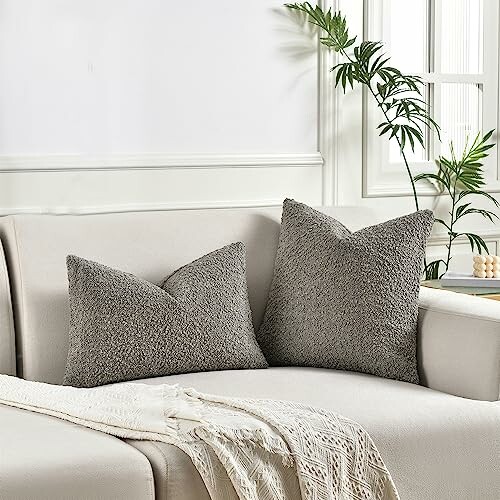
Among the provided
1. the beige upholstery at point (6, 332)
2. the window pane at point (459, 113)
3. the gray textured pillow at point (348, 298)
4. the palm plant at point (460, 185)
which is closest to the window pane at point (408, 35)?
the window pane at point (459, 113)

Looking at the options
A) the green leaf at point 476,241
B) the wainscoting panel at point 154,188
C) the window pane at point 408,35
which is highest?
the window pane at point 408,35

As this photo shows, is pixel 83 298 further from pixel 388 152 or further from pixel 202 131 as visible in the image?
pixel 388 152

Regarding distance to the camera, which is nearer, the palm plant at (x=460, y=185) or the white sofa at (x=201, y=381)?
the white sofa at (x=201, y=381)

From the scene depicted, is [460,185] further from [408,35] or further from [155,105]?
[155,105]

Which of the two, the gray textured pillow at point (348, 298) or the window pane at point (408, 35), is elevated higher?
the window pane at point (408, 35)

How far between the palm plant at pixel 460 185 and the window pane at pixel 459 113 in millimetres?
35

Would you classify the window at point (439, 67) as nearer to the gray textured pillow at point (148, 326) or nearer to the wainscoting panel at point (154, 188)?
the wainscoting panel at point (154, 188)

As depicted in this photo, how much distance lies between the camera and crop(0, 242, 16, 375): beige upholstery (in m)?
2.65

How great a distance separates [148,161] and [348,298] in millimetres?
880

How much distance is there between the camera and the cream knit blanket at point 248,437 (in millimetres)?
2023

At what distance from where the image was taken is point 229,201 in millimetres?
3463

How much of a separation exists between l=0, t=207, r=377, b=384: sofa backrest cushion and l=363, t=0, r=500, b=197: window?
0.67 metres

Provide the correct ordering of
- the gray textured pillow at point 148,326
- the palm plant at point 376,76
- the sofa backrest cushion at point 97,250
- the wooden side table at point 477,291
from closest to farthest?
the gray textured pillow at point 148,326 → the sofa backrest cushion at point 97,250 → the wooden side table at point 477,291 → the palm plant at point 376,76

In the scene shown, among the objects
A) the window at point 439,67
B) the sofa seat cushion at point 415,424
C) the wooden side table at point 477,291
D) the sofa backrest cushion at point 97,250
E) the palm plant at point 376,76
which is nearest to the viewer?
the sofa seat cushion at point 415,424
